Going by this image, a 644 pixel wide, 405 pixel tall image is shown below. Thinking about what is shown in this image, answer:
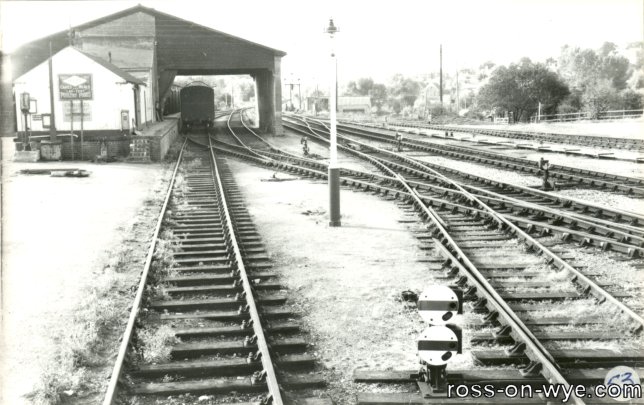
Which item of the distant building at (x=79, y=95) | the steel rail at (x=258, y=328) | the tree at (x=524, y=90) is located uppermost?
the tree at (x=524, y=90)

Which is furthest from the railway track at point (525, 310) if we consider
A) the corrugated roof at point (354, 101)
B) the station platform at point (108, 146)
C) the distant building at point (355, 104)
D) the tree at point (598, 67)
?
the corrugated roof at point (354, 101)

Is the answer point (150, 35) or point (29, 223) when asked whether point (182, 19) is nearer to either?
point (150, 35)

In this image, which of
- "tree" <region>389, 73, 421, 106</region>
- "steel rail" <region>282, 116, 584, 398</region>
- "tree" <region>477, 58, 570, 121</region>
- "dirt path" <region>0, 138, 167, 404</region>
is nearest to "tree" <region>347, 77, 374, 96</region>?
"tree" <region>389, 73, 421, 106</region>

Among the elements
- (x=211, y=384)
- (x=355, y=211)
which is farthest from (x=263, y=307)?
(x=355, y=211)

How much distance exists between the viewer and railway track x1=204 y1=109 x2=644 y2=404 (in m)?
5.95

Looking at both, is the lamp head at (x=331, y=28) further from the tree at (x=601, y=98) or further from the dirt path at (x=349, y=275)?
the tree at (x=601, y=98)

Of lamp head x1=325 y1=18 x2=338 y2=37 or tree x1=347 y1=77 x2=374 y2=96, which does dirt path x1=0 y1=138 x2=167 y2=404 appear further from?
tree x1=347 y1=77 x2=374 y2=96

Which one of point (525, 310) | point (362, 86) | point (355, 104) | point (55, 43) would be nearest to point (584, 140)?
point (525, 310)

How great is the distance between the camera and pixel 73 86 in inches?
1019

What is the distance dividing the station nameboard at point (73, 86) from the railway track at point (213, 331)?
53.3ft

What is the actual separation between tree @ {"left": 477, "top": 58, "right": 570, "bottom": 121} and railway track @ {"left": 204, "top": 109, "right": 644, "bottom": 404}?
5201 centimetres

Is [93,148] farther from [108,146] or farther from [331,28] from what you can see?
[331,28]

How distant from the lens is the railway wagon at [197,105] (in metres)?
44.2

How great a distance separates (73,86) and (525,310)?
22.4m
